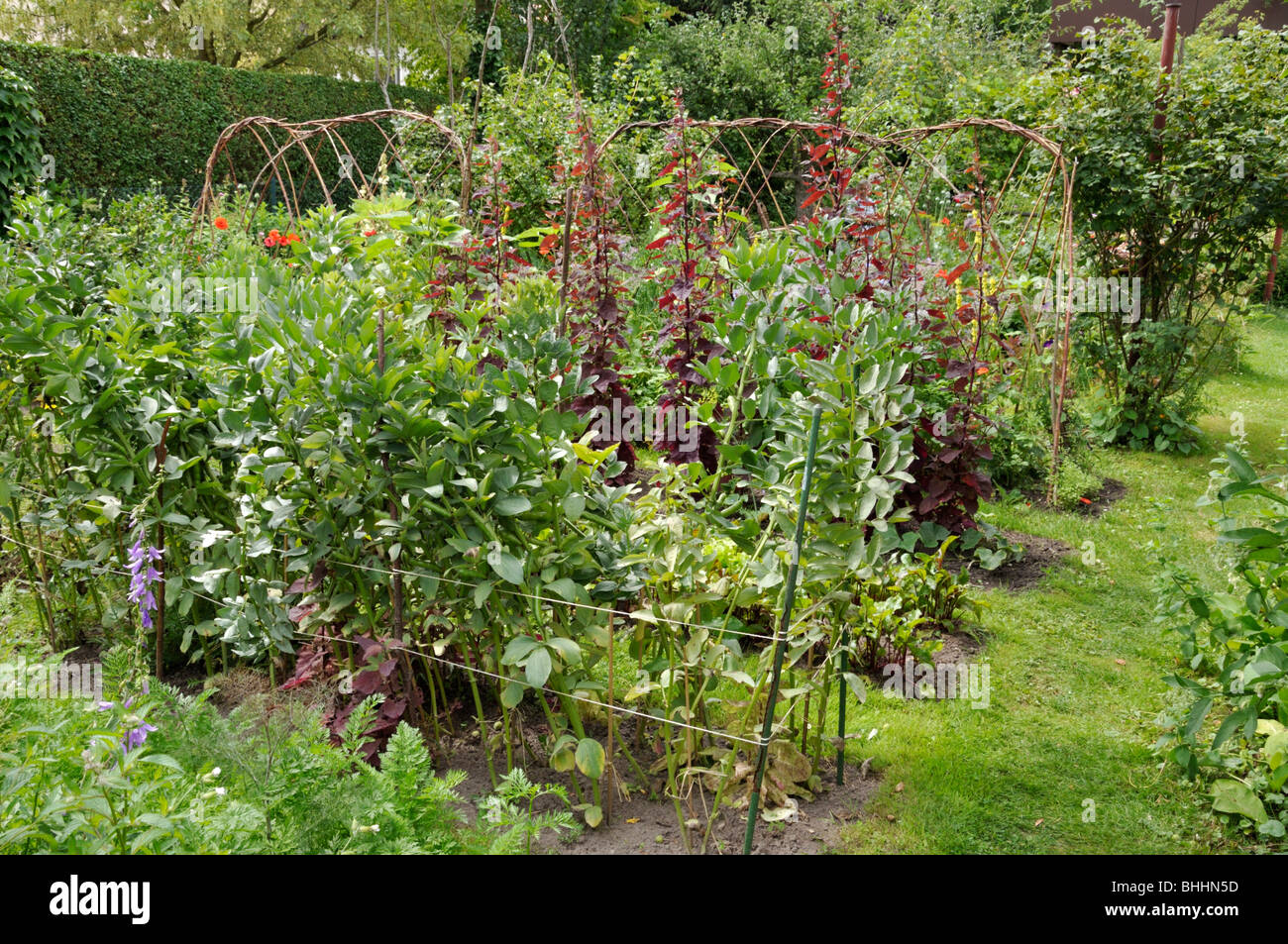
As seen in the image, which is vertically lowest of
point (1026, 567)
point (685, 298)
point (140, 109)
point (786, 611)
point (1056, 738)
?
point (1056, 738)

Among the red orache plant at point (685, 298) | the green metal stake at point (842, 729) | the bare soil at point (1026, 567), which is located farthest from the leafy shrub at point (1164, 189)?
the green metal stake at point (842, 729)

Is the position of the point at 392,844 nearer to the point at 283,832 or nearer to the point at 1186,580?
the point at 283,832

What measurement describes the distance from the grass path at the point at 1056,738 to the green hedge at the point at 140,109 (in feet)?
31.4

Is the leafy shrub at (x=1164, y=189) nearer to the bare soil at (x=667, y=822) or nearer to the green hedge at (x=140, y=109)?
the bare soil at (x=667, y=822)

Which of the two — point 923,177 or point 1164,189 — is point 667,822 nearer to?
point 923,177

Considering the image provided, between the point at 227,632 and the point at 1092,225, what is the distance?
6.17 m

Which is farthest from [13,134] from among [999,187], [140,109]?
[999,187]

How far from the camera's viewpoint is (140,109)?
475 inches

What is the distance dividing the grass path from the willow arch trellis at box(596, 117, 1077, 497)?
91cm

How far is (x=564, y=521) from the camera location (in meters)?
2.35

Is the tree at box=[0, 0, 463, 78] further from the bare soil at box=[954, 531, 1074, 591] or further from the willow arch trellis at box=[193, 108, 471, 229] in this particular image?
the bare soil at box=[954, 531, 1074, 591]

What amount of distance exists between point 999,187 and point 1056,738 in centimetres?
612

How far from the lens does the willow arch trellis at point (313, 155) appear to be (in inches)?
218
